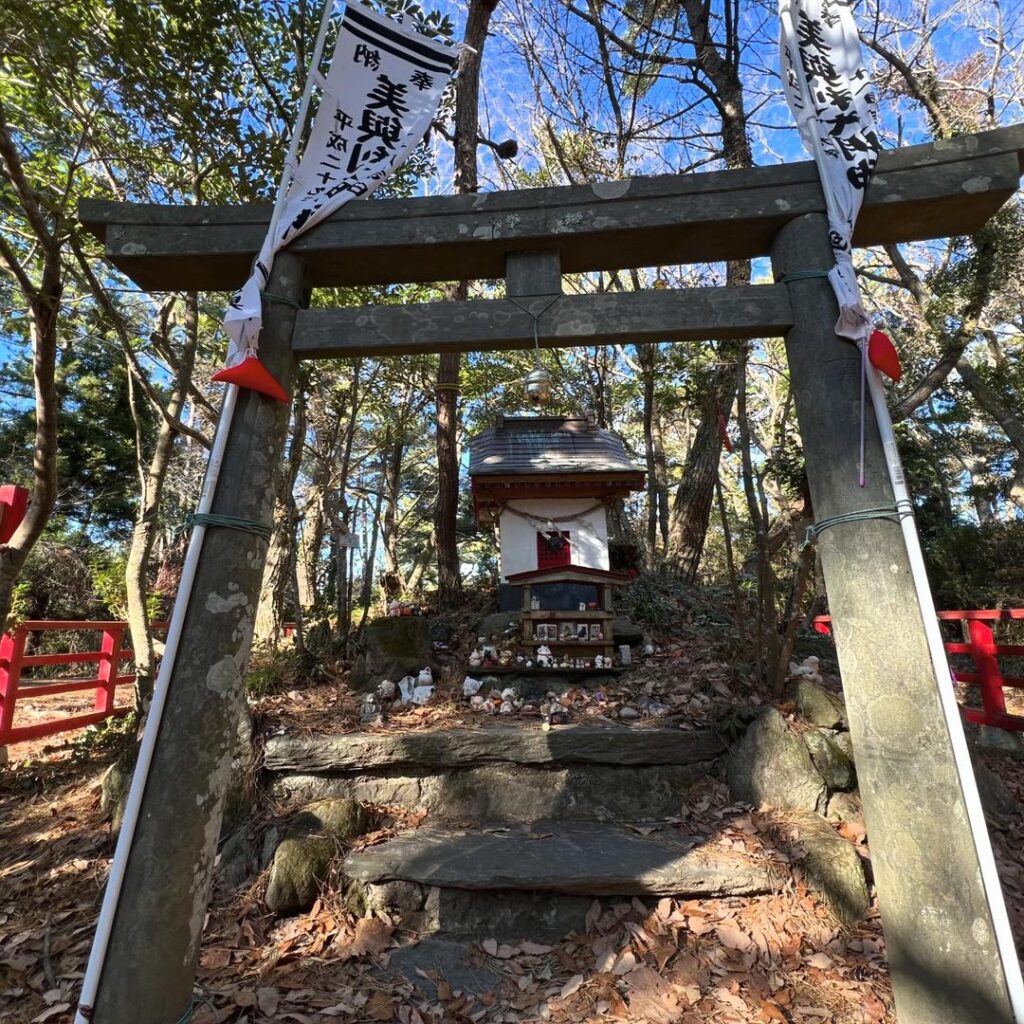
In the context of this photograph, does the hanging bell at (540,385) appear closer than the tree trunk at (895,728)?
No

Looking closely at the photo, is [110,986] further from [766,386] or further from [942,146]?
[766,386]

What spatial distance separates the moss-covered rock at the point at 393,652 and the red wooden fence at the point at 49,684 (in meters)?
3.36

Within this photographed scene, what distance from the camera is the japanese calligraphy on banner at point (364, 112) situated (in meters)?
3.09

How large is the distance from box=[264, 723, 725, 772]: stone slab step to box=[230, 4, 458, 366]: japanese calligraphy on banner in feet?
10.8

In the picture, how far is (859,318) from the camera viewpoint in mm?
2729

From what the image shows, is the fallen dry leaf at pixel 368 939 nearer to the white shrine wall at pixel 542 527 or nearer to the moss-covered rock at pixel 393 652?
the moss-covered rock at pixel 393 652

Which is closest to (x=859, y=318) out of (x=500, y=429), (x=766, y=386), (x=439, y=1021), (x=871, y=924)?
(x=871, y=924)

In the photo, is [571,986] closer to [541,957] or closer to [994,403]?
[541,957]

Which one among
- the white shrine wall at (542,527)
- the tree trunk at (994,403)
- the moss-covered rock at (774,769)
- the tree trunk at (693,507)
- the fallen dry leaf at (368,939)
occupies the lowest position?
the fallen dry leaf at (368,939)

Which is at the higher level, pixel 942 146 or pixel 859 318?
pixel 942 146

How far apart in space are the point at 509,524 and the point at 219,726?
4701mm

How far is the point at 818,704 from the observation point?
4.42 meters

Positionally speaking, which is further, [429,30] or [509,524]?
[509,524]

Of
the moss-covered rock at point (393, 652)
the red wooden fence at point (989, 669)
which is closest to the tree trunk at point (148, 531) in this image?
the moss-covered rock at point (393, 652)
